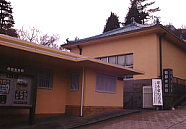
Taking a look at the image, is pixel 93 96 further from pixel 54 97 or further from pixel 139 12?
pixel 139 12

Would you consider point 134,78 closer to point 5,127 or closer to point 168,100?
point 168,100

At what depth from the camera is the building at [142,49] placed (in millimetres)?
16031

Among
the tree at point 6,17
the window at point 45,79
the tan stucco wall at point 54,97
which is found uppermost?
the tree at point 6,17

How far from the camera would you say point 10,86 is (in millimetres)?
8750

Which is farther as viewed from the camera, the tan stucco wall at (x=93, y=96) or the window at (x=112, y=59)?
the window at (x=112, y=59)

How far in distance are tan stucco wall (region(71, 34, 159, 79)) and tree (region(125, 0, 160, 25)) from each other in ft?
63.1

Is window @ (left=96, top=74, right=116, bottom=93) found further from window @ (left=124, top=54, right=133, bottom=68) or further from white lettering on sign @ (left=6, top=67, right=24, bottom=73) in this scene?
white lettering on sign @ (left=6, top=67, right=24, bottom=73)

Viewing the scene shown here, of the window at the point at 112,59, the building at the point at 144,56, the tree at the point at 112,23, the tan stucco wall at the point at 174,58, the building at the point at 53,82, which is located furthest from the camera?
the tree at the point at 112,23

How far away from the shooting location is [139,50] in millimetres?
16859

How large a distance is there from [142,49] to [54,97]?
7765 mm

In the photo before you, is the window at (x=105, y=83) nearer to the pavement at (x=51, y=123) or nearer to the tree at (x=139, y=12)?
the pavement at (x=51, y=123)

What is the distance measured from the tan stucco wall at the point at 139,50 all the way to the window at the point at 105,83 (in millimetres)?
3412

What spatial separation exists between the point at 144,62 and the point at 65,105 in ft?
22.3

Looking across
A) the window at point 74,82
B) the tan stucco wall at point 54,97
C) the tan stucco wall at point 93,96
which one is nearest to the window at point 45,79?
the tan stucco wall at point 54,97
